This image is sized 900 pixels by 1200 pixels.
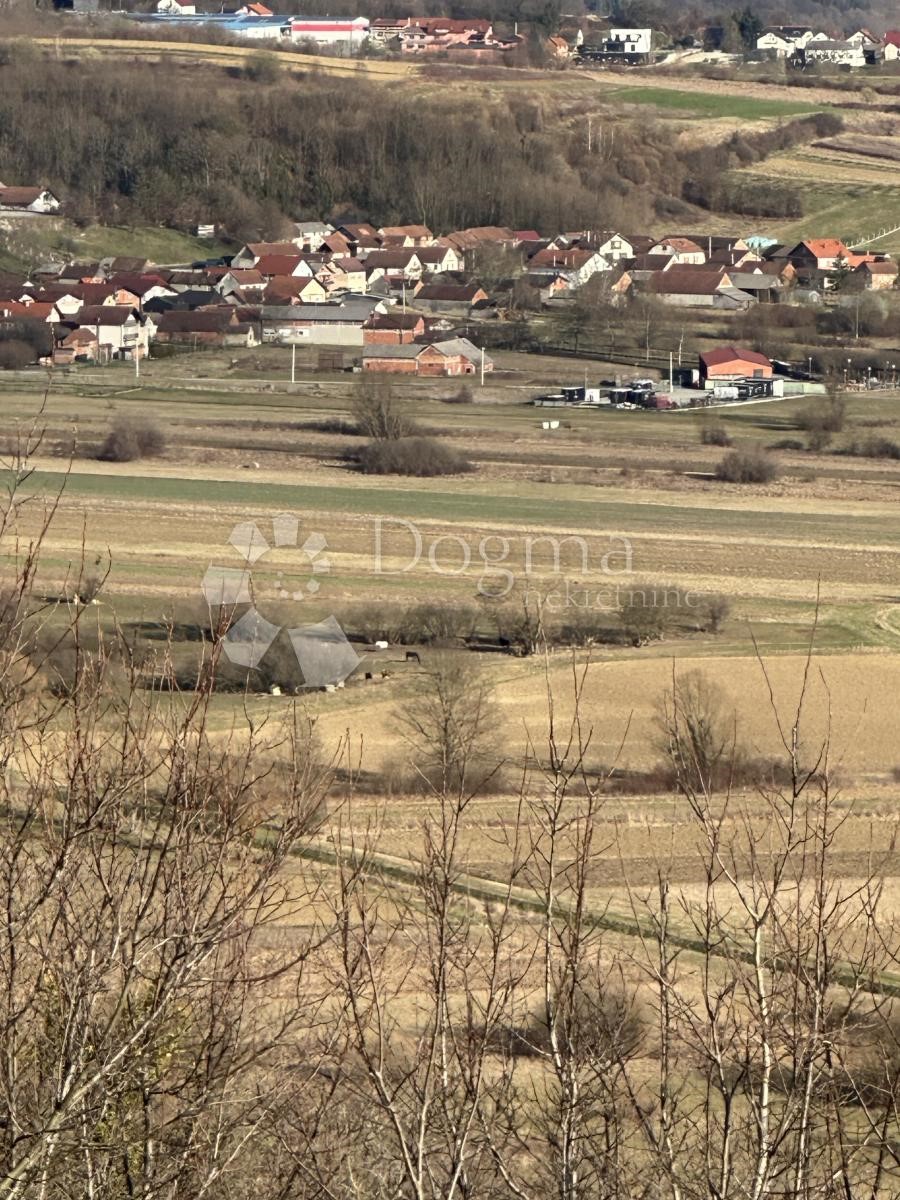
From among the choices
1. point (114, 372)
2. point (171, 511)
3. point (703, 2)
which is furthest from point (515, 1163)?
point (703, 2)

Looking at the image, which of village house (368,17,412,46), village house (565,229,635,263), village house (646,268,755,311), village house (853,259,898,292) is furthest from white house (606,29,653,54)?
village house (646,268,755,311)

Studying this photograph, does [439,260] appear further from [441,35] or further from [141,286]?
[441,35]

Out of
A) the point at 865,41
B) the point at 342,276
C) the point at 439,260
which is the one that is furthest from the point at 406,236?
the point at 865,41

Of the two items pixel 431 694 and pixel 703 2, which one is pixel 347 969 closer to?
pixel 431 694

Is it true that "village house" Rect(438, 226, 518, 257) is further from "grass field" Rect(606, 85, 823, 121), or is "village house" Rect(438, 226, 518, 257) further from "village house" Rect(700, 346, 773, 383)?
"village house" Rect(700, 346, 773, 383)

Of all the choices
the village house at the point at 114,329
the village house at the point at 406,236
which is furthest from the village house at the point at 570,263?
the village house at the point at 114,329

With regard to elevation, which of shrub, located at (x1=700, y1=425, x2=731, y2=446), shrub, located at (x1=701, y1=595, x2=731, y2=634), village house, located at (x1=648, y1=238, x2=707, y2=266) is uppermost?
shrub, located at (x1=701, y1=595, x2=731, y2=634)

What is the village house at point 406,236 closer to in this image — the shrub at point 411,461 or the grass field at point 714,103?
the grass field at point 714,103
